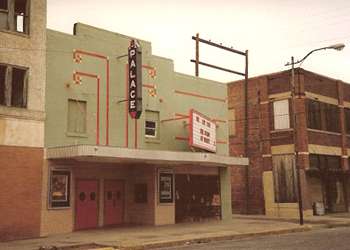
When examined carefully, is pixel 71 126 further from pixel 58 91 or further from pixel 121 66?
pixel 121 66

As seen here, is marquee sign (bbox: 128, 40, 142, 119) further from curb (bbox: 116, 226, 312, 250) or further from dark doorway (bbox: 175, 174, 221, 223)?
curb (bbox: 116, 226, 312, 250)

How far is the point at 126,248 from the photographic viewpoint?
16.2 m

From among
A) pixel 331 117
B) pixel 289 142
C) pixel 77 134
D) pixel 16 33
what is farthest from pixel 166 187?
pixel 331 117

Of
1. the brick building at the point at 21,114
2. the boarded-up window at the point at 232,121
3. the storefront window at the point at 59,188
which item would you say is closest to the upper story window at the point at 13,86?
the brick building at the point at 21,114

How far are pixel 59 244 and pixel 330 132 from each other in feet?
79.9

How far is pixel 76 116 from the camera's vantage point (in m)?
22.0

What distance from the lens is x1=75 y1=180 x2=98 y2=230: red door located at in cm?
2223

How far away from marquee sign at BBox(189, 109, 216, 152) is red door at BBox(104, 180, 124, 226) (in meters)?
4.30

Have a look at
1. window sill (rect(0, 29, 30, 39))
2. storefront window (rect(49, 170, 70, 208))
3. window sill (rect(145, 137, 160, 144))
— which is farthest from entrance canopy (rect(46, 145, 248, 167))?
window sill (rect(0, 29, 30, 39))

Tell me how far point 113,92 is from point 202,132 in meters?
5.21

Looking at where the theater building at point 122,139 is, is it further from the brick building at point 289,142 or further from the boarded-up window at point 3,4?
the brick building at point 289,142

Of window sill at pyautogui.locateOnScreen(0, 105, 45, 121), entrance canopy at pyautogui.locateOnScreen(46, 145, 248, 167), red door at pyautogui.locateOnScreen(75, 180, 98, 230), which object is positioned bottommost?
red door at pyautogui.locateOnScreen(75, 180, 98, 230)

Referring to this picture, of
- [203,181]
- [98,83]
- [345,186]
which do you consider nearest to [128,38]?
[98,83]

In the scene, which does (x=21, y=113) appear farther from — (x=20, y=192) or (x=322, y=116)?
(x=322, y=116)
